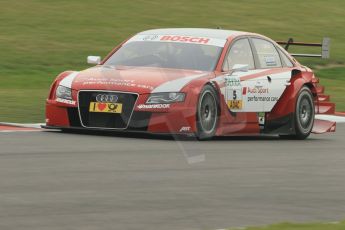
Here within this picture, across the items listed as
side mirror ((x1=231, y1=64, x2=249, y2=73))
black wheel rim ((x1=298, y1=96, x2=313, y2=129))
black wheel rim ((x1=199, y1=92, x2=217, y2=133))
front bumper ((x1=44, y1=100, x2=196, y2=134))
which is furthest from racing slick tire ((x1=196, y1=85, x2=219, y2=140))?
black wheel rim ((x1=298, y1=96, x2=313, y2=129))

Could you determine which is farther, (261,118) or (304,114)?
(304,114)

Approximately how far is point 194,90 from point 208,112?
44 cm

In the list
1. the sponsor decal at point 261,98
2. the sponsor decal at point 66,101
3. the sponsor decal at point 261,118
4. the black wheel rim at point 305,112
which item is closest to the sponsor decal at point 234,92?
the sponsor decal at point 261,98

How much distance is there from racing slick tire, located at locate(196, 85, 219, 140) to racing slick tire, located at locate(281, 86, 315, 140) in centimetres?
168

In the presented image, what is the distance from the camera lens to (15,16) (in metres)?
30.6

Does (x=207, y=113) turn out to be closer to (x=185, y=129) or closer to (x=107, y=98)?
(x=185, y=129)

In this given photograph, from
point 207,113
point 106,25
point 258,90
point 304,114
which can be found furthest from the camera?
point 106,25

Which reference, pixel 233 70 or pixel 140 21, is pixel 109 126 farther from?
pixel 140 21

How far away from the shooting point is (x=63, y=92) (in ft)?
42.5

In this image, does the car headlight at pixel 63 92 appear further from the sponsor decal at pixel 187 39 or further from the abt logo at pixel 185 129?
the sponsor decal at pixel 187 39

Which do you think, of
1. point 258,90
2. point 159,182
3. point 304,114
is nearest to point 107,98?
point 258,90

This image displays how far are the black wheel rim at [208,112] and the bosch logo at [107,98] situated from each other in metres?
0.97

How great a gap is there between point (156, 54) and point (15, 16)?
17313 millimetres

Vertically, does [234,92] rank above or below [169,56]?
below
